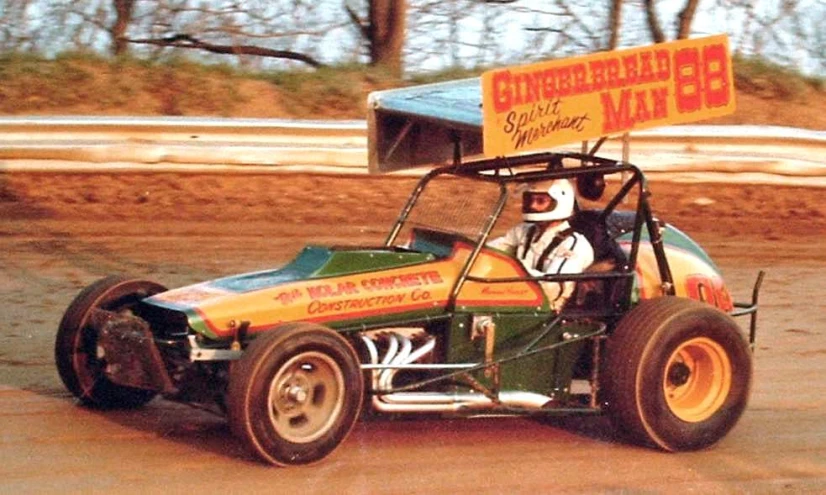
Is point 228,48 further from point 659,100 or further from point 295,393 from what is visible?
point 295,393

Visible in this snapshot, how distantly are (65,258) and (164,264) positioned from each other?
79cm

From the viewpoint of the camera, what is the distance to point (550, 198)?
23.5 ft

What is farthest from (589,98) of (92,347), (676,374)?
(92,347)

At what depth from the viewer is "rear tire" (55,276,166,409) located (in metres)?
7.04

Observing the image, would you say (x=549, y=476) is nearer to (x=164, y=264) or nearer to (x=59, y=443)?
(x=59, y=443)

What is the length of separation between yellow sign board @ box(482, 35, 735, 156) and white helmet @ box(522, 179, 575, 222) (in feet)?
1.94

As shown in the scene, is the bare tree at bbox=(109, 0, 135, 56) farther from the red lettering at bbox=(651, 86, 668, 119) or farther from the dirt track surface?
the red lettering at bbox=(651, 86, 668, 119)

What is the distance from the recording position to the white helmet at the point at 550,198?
7.17 meters

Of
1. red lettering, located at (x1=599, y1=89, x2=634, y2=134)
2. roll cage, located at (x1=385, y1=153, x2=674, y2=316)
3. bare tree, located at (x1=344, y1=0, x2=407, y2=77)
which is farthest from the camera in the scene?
bare tree, located at (x1=344, y1=0, x2=407, y2=77)

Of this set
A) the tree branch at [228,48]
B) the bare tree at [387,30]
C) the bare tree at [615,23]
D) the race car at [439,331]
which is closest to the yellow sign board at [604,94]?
the race car at [439,331]

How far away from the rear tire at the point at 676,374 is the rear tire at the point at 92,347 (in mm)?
2275

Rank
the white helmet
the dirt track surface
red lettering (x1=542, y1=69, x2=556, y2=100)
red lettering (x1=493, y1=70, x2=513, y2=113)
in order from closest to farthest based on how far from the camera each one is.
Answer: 1. the dirt track surface
2. red lettering (x1=493, y1=70, x2=513, y2=113)
3. red lettering (x1=542, y1=69, x2=556, y2=100)
4. the white helmet

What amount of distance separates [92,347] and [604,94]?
8.78 feet

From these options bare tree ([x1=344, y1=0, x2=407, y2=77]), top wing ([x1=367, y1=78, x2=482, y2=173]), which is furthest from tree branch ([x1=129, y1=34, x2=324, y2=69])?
top wing ([x1=367, y1=78, x2=482, y2=173])
